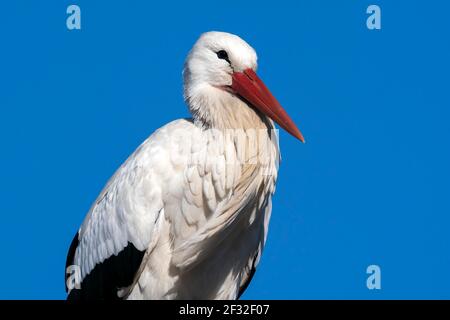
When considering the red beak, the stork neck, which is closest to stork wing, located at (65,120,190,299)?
the stork neck

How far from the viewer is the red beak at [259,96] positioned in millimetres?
8250

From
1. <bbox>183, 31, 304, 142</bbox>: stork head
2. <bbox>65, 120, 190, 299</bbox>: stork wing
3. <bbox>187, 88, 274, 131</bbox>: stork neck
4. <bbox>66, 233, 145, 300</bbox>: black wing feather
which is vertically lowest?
<bbox>66, 233, 145, 300</bbox>: black wing feather

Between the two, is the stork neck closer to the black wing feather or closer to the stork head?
the stork head

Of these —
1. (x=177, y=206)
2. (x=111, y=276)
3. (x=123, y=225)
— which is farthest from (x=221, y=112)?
(x=111, y=276)

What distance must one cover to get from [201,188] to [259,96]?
680mm

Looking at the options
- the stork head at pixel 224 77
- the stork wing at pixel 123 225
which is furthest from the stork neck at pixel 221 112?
the stork wing at pixel 123 225

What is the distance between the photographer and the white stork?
8148 mm

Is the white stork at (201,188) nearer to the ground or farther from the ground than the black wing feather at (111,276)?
farther from the ground

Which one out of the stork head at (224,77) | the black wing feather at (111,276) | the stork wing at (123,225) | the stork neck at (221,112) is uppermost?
the stork head at (224,77)

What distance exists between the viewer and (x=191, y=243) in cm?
812

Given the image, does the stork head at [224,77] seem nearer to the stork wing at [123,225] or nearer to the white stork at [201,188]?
the white stork at [201,188]

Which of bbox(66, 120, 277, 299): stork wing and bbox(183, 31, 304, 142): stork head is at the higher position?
bbox(183, 31, 304, 142): stork head

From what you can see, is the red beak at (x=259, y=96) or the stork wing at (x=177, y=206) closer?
the stork wing at (x=177, y=206)

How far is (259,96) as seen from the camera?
8.31 metres
